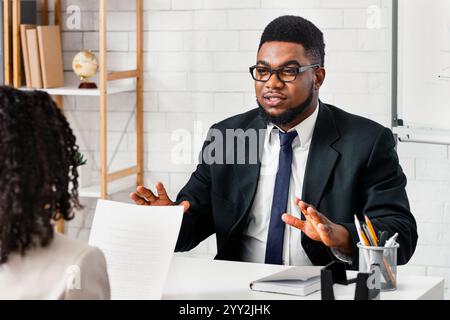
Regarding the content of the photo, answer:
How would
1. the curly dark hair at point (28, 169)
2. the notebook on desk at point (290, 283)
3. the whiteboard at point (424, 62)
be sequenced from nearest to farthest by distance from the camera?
the curly dark hair at point (28, 169) < the notebook on desk at point (290, 283) < the whiteboard at point (424, 62)

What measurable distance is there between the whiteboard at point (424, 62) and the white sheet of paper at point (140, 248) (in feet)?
5.73

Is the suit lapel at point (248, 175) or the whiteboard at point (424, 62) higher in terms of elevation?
the whiteboard at point (424, 62)

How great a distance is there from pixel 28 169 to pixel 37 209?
0.07 meters

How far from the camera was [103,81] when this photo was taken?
11.1 feet

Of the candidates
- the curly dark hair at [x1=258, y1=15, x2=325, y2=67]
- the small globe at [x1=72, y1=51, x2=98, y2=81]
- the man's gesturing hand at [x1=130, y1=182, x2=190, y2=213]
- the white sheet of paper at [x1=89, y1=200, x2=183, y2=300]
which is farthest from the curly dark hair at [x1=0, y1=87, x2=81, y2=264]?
the small globe at [x1=72, y1=51, x2=98, y2=81]

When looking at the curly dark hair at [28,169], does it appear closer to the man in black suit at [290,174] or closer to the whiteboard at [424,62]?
the man in black suit at [290,174]

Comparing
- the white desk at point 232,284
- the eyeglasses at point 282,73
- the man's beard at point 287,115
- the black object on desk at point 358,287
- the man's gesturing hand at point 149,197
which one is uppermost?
the eyeglasses at point 282,73

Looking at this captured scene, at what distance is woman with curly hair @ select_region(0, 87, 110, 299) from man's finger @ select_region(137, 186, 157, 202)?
0.91m

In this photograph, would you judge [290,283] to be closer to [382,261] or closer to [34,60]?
[382,261]

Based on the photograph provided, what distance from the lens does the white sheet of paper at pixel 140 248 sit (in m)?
1.59

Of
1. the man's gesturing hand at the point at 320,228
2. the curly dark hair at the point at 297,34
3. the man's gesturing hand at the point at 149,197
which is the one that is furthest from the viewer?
the curly dark hair at the point at 297,34

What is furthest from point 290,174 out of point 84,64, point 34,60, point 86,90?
point 34,60

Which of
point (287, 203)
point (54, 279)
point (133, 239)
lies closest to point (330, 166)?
point (287, 203)

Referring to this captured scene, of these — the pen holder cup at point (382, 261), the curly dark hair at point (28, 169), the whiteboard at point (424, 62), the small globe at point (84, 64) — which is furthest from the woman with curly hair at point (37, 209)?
the small globe at point (84, 64)
